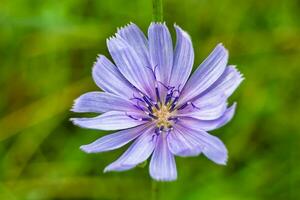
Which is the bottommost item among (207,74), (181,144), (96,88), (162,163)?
(162,163)

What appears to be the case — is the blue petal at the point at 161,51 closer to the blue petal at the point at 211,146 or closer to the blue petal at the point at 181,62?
the blue petal at the point at 181,62

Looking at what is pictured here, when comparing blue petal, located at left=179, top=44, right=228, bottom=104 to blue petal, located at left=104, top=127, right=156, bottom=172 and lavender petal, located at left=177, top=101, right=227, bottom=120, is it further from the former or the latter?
blue petal, located at left=104, top=127, right=156, bottom=172

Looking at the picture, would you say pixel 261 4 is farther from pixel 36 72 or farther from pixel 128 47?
pixel 128 47

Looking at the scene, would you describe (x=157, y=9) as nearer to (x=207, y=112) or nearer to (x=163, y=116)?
(x=207, y=112)

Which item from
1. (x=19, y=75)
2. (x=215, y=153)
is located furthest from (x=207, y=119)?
(x=19, y=75)

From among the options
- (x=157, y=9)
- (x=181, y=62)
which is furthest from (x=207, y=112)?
(x=157, y=9)
